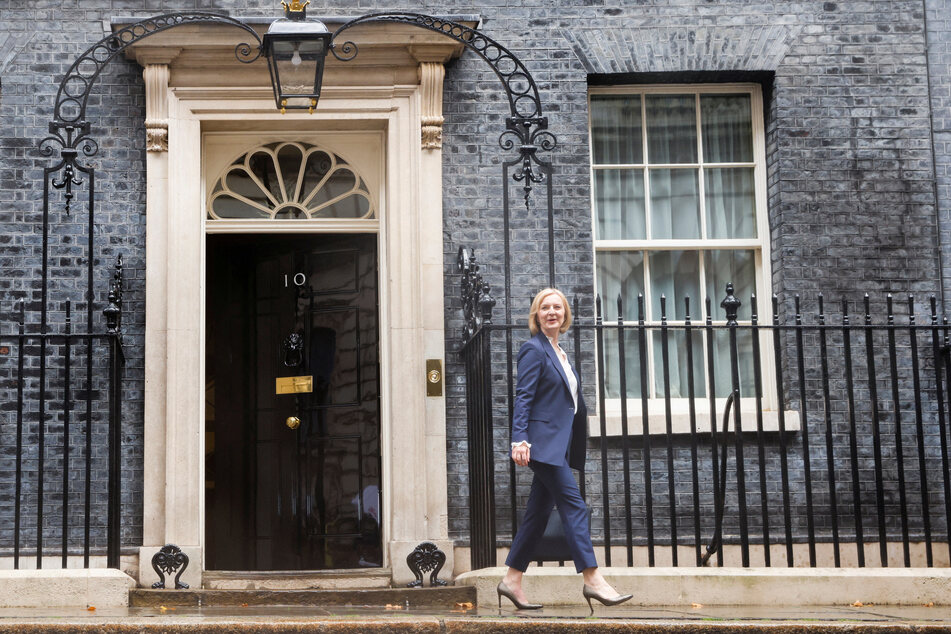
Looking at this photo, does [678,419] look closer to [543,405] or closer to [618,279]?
[618,279]

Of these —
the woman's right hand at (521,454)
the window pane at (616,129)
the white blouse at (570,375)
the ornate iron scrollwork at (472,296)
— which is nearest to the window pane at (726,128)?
the window pane at (616,129)

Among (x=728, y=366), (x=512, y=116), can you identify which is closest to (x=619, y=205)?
(x=512, y=116)

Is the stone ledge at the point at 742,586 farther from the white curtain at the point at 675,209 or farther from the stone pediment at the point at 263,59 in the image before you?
the stone pediment at the point at 263,59

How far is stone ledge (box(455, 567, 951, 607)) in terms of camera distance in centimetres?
724

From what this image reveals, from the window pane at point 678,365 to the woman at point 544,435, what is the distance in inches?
87.2

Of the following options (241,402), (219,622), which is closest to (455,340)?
(241,402)

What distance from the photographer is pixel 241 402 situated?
9.36 metres

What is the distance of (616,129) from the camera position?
30.8 feet

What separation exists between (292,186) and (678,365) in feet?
9.79

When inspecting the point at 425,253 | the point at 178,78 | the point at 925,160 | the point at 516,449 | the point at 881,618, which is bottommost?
the point at 881,618

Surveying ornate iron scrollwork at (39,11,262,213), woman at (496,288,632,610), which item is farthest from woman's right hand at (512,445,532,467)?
ornate iron scrollwork at (39,11,262,213)

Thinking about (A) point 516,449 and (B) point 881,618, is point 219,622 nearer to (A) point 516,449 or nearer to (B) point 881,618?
(A) point 516,449

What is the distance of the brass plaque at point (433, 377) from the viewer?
871 cm

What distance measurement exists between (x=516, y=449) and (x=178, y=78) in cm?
383
